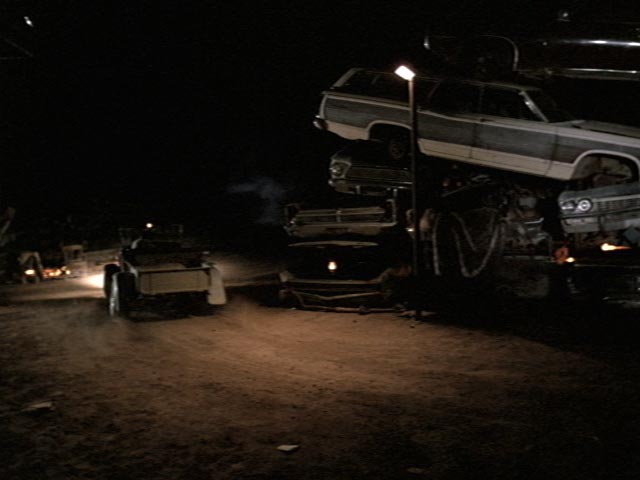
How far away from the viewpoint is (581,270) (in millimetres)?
9922

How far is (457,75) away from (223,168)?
2996 centimetres

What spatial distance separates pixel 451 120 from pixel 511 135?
116cm

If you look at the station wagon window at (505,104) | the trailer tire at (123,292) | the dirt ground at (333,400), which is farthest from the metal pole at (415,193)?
the trailer tire at (123,292)

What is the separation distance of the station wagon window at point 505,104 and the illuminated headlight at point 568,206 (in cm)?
158

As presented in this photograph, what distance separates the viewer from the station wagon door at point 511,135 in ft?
34.1

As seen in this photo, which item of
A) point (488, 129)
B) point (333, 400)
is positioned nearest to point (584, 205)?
point (488, 129)

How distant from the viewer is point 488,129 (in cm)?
1080

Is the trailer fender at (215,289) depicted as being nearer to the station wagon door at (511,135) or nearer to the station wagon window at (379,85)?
the station wagon window at (379,85)

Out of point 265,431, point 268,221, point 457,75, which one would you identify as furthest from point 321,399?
point 268,221

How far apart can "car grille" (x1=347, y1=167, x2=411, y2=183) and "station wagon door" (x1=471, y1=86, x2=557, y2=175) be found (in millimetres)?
1574

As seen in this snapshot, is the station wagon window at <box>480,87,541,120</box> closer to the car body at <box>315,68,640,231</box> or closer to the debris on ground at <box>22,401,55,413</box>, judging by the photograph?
the car body at <box>315,68,640,231</box>

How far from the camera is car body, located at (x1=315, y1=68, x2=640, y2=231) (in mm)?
10023

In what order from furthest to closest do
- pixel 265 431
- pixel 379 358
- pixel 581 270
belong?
pixel 581 270 → pixel 379 358 → pixel 265 431

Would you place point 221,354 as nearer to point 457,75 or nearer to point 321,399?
point 321,399
